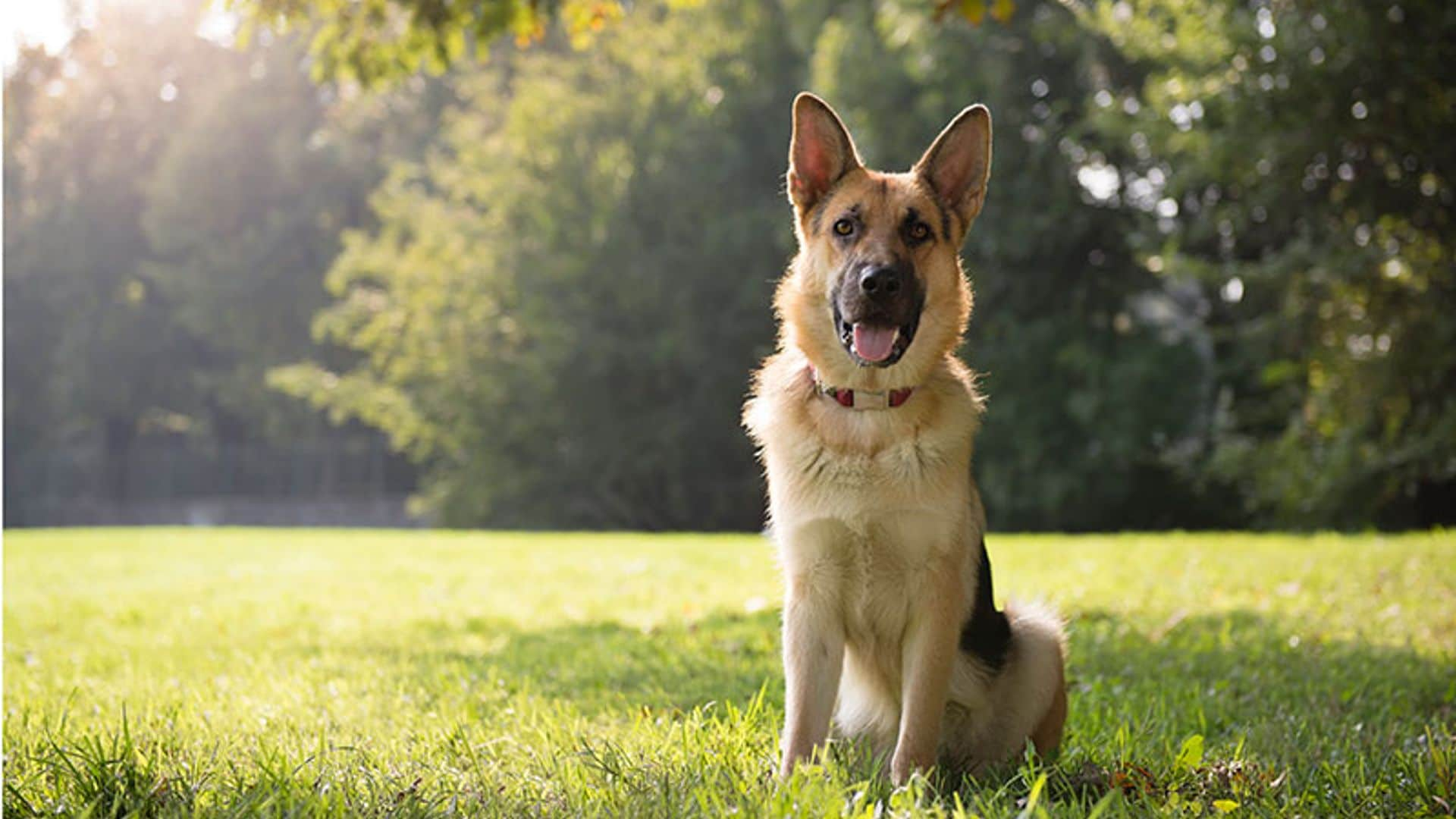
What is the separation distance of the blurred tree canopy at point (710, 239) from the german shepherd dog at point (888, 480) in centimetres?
605

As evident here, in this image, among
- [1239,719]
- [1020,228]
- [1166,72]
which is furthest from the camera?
[1020,228]

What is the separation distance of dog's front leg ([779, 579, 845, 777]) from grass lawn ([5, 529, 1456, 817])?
135mm

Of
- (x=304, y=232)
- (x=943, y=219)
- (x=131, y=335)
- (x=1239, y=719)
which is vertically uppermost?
(x=304, y=232)

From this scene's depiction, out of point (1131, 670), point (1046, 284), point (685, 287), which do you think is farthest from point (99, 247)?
point (1131, 670)

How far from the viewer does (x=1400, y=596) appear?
9.39 metres

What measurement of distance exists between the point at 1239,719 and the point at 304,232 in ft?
131

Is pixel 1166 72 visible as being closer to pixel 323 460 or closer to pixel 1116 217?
pixel 1116 217

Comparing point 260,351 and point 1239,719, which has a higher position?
point 260,351

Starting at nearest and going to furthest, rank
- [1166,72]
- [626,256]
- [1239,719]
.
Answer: [1239,719], [1166,72], [626,256]

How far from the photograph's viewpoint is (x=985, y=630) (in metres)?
4.25

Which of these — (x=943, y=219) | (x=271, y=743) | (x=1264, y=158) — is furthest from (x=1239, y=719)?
(x=1264, y=158)

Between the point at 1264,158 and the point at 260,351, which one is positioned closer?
the point at 1264,158

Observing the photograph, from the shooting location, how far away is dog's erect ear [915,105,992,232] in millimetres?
4316

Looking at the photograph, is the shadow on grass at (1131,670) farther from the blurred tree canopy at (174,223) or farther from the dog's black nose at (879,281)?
the blurred tree canopy at (174,223)
